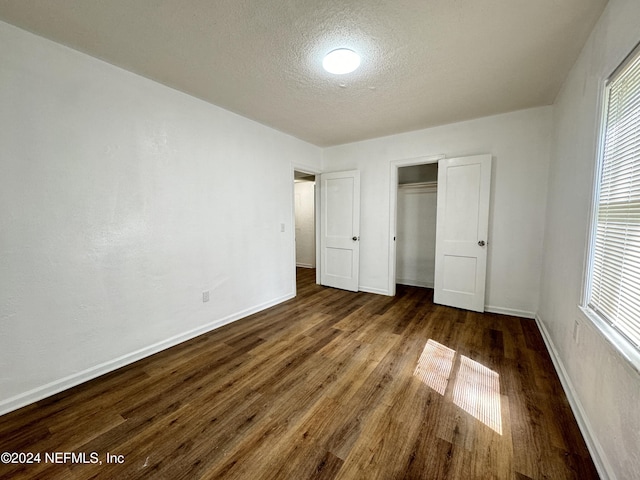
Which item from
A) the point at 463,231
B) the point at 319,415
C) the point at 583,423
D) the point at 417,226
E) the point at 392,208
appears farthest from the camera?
the point at 417,226

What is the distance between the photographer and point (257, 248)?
3.42 metres

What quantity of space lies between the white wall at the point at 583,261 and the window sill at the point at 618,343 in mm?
30

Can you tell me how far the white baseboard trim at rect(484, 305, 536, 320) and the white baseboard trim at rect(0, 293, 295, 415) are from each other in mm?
3301

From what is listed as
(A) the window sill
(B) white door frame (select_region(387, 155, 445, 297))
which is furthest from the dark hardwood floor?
(B) white door frame (select_region(387, 155, 445, 297))

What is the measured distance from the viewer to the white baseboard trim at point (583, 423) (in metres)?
1.21

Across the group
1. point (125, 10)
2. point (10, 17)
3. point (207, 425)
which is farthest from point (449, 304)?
point (10, 17)

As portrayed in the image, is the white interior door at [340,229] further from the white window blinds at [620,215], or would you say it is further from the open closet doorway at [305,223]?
the white window blinds at [620,215]

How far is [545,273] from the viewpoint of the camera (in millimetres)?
2801

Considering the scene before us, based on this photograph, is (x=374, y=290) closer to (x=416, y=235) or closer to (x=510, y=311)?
(x=416, y=235)

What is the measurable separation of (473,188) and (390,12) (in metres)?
2.45

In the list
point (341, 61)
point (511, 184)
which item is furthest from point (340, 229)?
point (341, 61)

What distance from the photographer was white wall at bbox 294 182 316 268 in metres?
6.36

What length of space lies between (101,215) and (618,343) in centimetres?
334

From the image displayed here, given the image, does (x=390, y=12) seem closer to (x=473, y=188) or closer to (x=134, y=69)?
(x=134, y=69)
